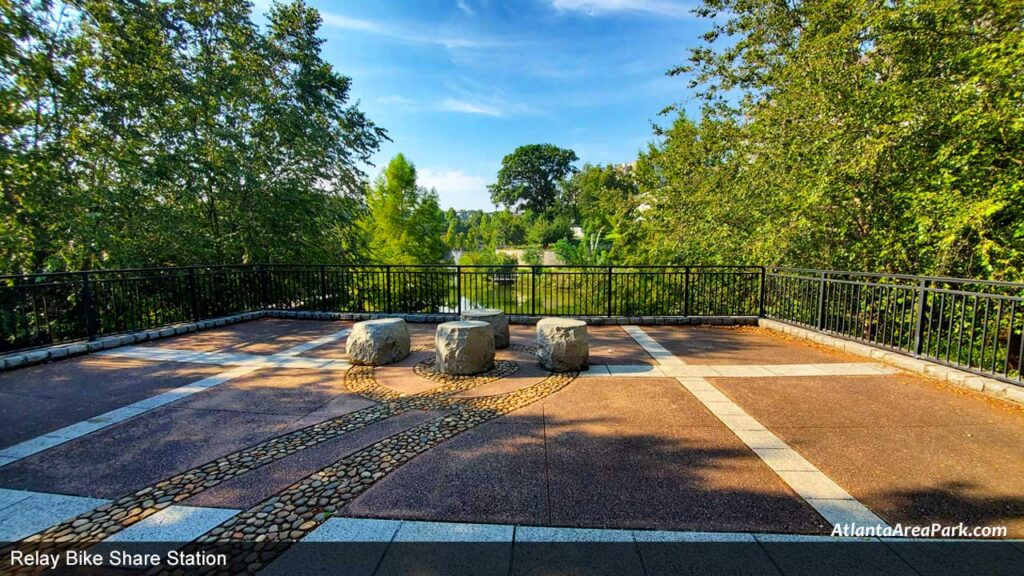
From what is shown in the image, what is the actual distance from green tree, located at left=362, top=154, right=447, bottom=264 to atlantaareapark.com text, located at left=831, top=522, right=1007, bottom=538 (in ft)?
65.3

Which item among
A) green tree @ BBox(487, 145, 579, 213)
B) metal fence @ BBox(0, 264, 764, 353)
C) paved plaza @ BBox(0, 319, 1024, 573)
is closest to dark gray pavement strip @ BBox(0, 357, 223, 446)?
paved plaza @ BBox(0, 319, 1024, 573)

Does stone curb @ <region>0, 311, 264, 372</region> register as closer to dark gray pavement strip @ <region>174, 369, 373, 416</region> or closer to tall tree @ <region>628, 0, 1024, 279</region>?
dark gray pavement strip @ <region>174, 369, 373, 416</region>

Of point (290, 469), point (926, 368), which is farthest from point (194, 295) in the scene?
point (926, 368)

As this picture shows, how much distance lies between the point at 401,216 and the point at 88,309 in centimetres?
1583

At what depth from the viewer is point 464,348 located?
5047 millimetres

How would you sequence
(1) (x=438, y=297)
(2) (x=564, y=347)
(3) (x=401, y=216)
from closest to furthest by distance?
(2) (x=564, y=347) < (1) (x=438, y=297) < (3) (x=401, y=216)

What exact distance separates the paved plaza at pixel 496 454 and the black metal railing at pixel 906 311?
0.82 meters

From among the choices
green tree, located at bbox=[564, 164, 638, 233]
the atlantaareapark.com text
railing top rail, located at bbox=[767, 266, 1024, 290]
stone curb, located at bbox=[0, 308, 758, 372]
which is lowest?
the atlantaareapark.com text

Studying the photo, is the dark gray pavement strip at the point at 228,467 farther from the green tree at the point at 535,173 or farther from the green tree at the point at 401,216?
the green tree at the point at 535,173

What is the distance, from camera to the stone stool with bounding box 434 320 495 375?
505cm

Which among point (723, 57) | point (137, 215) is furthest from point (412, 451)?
point (723, 57)

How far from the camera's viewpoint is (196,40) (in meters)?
10.3

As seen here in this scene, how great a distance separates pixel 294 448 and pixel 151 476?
2.91 feet

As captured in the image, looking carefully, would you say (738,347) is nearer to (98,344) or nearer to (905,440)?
(905,440)
